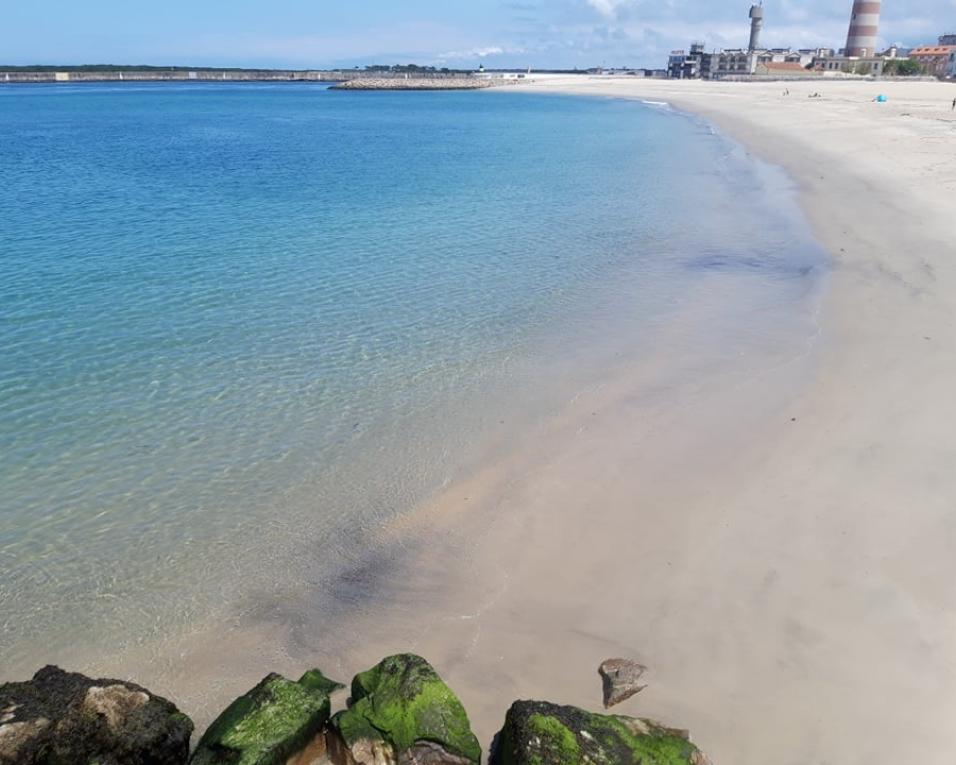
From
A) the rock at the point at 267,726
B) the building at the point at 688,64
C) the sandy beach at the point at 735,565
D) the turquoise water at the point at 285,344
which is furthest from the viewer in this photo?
the building at the point at 688,64

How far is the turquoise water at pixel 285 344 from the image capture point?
668cm

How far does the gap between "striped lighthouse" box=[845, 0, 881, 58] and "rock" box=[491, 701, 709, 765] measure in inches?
6118

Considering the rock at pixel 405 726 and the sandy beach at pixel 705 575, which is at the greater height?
the rock at pixel 405 726

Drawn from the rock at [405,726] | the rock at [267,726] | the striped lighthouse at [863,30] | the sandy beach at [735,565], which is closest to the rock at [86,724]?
the rock at [267,726]

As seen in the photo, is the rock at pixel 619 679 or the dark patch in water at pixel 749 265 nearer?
the rock at pixel 619 679

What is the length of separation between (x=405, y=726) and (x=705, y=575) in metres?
3.08

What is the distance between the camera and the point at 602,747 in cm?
407

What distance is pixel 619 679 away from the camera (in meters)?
5.11

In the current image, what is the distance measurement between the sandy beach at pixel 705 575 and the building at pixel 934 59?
157 meters

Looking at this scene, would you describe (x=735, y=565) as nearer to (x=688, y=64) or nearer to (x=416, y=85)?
(x=416, y=85)

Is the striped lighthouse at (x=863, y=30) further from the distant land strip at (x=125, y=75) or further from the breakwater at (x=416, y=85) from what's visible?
the distant land strip at (x=125, y=75)

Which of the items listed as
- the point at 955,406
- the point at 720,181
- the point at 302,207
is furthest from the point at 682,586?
the point at 720,181

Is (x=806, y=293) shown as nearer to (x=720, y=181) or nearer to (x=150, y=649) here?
(x=150, y=649)

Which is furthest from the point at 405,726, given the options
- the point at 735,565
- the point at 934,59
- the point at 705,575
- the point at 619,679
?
the point at 934,59
